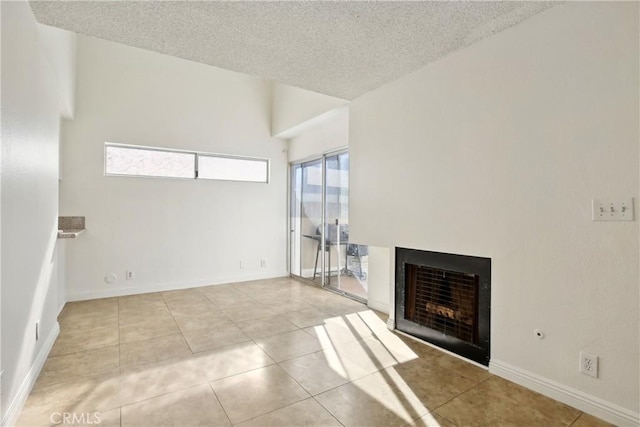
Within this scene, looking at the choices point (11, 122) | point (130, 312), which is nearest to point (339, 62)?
point (11, 122)

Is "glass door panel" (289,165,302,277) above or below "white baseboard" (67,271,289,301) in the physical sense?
above

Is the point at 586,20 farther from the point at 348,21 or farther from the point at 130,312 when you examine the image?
the point at 130,312

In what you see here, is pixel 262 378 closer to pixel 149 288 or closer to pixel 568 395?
pixel 568 395

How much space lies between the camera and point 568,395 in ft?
6.56

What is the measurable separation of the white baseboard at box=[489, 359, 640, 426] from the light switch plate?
41.4 inches

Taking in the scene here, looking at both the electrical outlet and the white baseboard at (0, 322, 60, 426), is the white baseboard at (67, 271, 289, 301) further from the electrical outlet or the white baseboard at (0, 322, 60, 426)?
the electrical outlet

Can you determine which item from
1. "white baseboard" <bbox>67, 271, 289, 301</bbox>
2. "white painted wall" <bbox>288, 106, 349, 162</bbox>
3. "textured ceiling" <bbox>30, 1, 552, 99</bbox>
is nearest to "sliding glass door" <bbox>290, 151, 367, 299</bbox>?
"white painted wall" <bbox>288, 106, 349, 162</bbox>

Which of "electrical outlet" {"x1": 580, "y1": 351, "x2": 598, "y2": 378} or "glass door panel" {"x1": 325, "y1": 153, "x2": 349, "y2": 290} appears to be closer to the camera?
"electrical outlet" {"x1": 580, "y1": 351, "x2": 598, "y2": 378}

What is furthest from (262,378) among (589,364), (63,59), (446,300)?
(63,59)

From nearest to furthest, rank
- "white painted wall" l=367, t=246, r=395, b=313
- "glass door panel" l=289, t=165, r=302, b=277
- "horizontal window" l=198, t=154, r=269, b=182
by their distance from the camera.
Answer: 1. "white painted wall" l=367, t=246, r=395, b=313
2. "horizontal window" l=198, t=154, r=269, b=182
3. "glass door panel" l=289, t=165, r=302, b=277

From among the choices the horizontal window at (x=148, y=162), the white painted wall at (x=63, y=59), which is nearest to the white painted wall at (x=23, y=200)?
the white painted wall at (x=63, y=59)

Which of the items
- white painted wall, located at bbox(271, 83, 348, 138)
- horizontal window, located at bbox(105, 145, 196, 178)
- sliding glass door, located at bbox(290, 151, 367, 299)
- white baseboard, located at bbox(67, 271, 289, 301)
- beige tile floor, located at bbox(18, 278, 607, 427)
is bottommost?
beige tile floor, located at bbox(18, 278, 607, 427)

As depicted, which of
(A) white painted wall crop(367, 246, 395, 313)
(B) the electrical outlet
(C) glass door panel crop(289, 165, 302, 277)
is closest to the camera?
(B) the electrical outlet

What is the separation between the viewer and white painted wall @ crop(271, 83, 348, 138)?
4362mm
